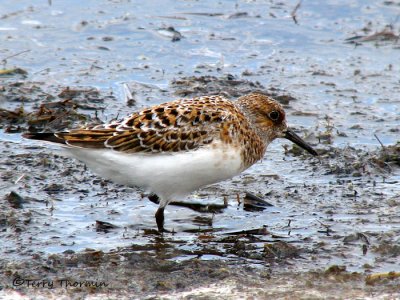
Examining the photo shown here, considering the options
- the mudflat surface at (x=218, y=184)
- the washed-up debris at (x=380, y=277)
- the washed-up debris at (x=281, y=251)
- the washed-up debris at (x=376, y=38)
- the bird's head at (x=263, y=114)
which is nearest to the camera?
the washed-up debris at (x=380, y=277)

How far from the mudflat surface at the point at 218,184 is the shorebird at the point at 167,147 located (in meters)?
0.64

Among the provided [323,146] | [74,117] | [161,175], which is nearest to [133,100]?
[74,117]

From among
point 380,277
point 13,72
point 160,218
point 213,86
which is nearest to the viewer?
point 380,277

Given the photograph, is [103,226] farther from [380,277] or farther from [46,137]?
[380,277]

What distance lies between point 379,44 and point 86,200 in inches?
264

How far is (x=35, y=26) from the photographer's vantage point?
13758 mm

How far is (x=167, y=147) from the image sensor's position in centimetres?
796

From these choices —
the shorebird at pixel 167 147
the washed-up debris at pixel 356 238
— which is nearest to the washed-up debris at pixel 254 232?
the shorebird at pixel 167 147

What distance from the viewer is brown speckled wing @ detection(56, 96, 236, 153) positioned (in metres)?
7.95

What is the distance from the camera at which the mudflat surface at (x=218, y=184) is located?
739 cm

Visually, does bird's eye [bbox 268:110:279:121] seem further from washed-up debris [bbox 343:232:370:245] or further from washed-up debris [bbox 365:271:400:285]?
washed-up debris [bbox 365:271:400:285]

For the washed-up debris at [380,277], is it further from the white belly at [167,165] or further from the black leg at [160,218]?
the black leg at [160,218]

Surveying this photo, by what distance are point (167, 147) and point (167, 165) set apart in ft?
0.56

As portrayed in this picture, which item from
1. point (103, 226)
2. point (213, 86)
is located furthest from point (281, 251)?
point (213, 86)
